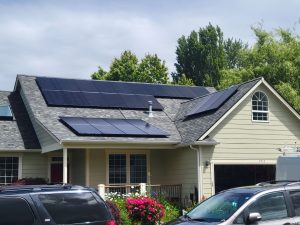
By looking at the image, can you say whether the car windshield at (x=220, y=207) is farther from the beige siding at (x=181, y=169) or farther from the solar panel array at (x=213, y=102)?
the solar panel array at (x=213, y=102)

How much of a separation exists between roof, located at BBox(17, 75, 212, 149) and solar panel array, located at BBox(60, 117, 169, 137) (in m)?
0.18

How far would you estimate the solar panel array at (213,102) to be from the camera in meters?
22.5

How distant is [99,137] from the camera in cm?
2016

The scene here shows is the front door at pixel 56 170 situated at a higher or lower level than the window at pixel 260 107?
lower

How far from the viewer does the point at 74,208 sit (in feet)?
28.9

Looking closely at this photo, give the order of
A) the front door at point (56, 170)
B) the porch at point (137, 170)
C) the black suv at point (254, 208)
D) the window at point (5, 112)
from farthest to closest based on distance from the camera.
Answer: the window at point (5, 112)
the front door at point (56, 170)
the porch at point (137, 170)
the black suv at point (254, 208)

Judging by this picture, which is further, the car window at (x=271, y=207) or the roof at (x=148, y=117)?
the roof at (x=148, y=117)

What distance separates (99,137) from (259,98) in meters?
7.23

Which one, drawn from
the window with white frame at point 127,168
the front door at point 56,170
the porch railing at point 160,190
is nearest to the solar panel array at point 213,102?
the window with white frame at point 127,168

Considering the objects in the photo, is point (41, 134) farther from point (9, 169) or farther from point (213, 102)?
point (213, 102)

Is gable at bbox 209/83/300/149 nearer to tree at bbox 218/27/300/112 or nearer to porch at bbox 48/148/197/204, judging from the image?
porch at bbox 48/148/197/204

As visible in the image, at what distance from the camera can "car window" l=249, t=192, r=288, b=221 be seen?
953cm

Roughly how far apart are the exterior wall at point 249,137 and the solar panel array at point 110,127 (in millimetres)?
2391

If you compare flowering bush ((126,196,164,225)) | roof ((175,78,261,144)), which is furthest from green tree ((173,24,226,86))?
flowering bush ((126,196,164,225))
